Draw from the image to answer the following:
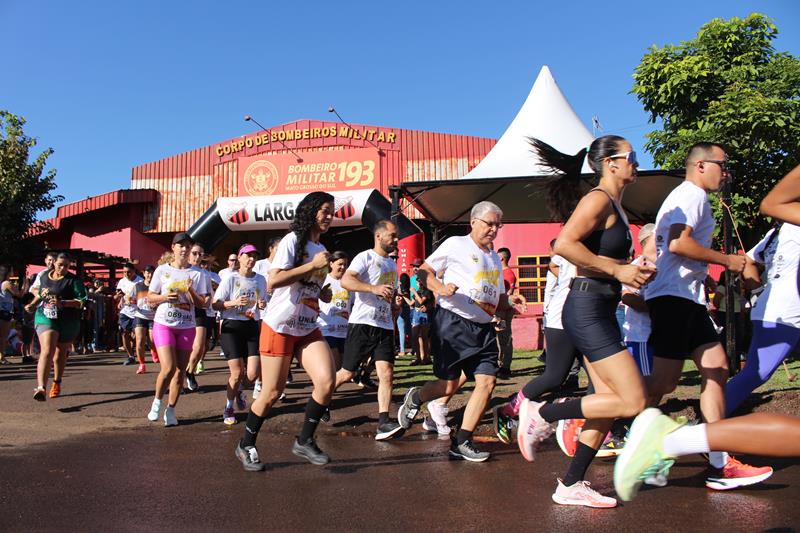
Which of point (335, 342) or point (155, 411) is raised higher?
point (335, 342)

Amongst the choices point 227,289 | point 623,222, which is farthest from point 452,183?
point 623,222

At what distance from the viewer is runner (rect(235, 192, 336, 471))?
16.6 feet

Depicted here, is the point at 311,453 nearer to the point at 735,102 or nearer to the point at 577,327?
the point at 577,327

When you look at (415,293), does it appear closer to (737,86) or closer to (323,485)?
(323,485)

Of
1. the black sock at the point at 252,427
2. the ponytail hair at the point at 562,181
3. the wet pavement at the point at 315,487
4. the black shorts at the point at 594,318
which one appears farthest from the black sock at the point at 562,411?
the black sock at the point at 252,427

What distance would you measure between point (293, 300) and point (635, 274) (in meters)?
2.49

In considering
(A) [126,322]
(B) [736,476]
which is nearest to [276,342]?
(B) [736,476]

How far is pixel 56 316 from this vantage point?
28.9 feet

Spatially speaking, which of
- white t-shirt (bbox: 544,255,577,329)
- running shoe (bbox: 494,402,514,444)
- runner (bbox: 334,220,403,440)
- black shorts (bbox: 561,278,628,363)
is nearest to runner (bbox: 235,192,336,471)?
running shoe (bbox: 494,402,514,444)

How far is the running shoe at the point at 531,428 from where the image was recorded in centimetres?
435

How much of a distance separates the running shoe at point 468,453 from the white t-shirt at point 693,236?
175 cm

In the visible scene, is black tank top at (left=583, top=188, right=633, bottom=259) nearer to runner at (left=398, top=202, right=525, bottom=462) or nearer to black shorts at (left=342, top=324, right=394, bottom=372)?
runner at (left=398, top=202, right=525, bottom=462)

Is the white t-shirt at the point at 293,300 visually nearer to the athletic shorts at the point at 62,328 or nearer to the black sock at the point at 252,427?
the black sock at the point at 252,427

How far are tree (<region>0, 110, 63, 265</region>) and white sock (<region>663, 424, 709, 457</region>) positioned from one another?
23.3m
